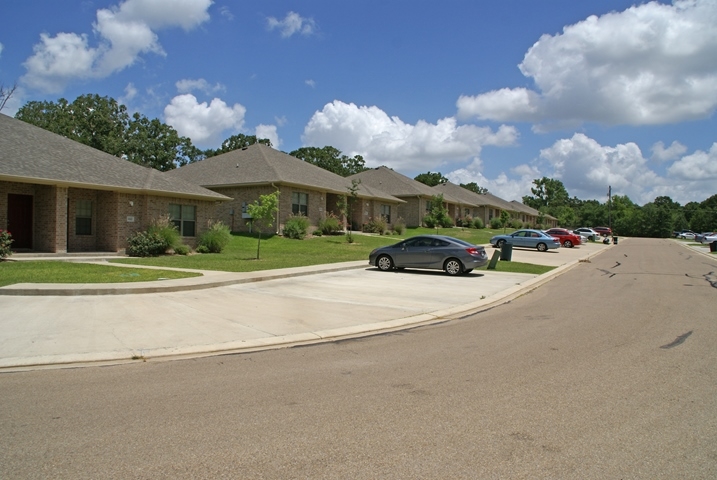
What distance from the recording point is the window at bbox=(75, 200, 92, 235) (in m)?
22.8

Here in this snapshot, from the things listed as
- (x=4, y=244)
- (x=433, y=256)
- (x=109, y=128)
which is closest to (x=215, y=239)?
(x=4, y=244)

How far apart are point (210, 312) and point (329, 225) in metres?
25.4

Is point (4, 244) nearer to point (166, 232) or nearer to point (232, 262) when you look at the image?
point (166, 232)

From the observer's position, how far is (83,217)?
75.8ft

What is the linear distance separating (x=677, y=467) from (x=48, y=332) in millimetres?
9057

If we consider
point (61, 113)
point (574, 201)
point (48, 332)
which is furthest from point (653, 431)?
point (574, 201)

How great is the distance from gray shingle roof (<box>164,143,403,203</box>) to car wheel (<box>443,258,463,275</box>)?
1515 centimetres

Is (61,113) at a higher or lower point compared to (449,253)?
higher

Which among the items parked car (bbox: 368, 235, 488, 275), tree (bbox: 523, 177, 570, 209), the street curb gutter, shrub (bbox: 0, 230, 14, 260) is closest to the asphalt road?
the street curb gutter

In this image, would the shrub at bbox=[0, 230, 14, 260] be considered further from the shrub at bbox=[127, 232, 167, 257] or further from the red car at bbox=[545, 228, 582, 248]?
Result: the red car at bbox=[545, 228, 582, 248]

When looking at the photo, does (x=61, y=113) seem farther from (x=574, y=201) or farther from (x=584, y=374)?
(x=574, y=201)

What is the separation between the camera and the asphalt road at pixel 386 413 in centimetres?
404

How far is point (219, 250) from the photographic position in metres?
25.5

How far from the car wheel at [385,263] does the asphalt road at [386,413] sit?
1140 centimetres
